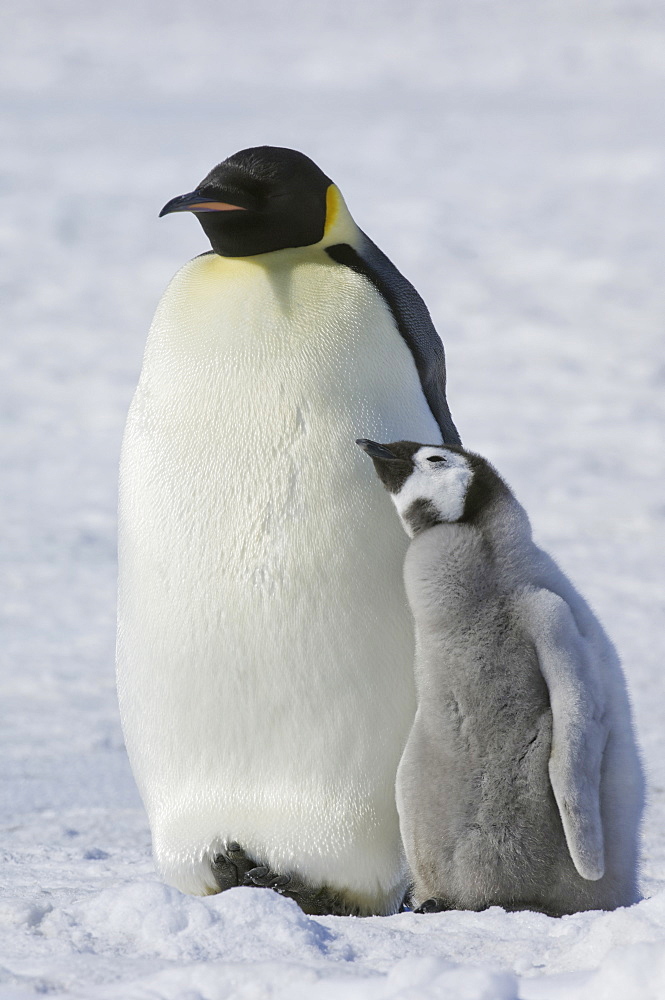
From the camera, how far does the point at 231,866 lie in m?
2.46

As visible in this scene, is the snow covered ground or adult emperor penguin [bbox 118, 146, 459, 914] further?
adult emperor penguin [bbox 118, 146, 459, 914]

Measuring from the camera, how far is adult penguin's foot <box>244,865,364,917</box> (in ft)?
8.02

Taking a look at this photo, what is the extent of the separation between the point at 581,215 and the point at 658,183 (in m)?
1.14

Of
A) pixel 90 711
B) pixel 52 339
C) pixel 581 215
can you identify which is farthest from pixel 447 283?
pixel 90 711

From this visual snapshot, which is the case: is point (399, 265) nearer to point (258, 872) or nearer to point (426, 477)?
point (426, 477)

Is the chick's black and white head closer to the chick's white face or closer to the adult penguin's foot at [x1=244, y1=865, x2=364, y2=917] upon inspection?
the chick's white face

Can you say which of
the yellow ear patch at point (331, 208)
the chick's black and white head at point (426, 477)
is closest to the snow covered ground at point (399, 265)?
the chick's black and white head at point (426, 477)

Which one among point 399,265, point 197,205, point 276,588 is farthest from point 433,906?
point 399,265

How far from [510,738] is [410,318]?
899 mm

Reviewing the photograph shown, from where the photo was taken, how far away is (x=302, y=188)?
8.38 feet

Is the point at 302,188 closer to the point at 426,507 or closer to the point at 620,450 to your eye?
the point at 426,507

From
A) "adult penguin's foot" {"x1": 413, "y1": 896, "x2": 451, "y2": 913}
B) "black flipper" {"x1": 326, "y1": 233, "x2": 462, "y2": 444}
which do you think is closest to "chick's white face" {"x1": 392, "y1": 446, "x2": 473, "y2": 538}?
"black flipper" {"x1": 326, "y1": 233, "x2": 462, "y2": 444}

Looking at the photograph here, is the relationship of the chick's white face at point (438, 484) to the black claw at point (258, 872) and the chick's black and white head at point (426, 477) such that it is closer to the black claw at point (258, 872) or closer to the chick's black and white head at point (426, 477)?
the chick's black and white head at point (426, 477)

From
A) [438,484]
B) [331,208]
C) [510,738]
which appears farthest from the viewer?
[331,208]
